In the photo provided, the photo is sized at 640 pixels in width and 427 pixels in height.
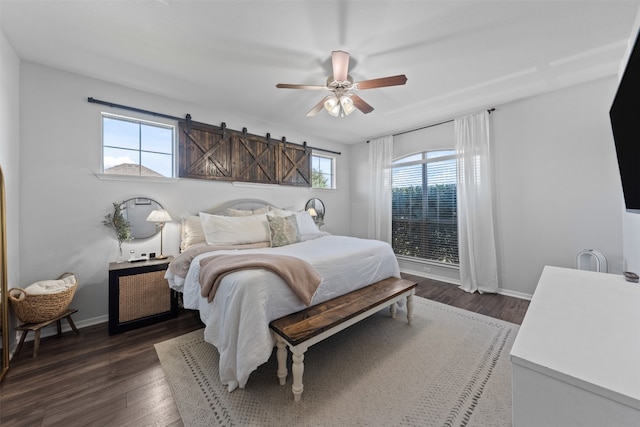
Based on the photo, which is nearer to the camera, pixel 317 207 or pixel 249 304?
pixel 249 304

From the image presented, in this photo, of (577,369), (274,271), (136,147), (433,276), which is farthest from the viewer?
(433,276)

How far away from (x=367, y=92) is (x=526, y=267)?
10.7ft

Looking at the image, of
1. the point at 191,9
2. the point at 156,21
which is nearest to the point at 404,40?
the point at 191,9

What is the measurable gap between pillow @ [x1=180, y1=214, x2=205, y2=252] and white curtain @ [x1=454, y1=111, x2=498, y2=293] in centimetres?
384

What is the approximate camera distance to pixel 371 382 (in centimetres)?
177

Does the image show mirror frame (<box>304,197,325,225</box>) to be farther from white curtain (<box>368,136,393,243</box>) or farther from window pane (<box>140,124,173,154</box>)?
window pane (<box>140,124,173,154</box>)

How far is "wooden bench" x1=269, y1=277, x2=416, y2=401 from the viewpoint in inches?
62.7

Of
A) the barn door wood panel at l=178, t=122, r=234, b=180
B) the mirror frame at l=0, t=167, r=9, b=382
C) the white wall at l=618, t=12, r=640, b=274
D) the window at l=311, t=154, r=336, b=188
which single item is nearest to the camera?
the mirror frame at l=0, t=167, r=9, b=382

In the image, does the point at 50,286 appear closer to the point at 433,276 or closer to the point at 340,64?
the point at 340,64

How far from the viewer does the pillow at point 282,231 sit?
303 centimetres

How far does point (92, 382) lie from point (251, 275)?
1.43 metres

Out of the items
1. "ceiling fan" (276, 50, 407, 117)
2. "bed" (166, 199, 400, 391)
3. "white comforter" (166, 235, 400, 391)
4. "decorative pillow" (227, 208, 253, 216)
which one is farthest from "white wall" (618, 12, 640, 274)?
"decorative pillow" (227, 208, 253, 216)

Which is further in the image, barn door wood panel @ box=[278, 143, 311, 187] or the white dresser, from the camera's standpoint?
barn door wood panel @ box=[278, 143, 311, 187]

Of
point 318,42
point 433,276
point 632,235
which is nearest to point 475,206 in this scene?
point 433,276
